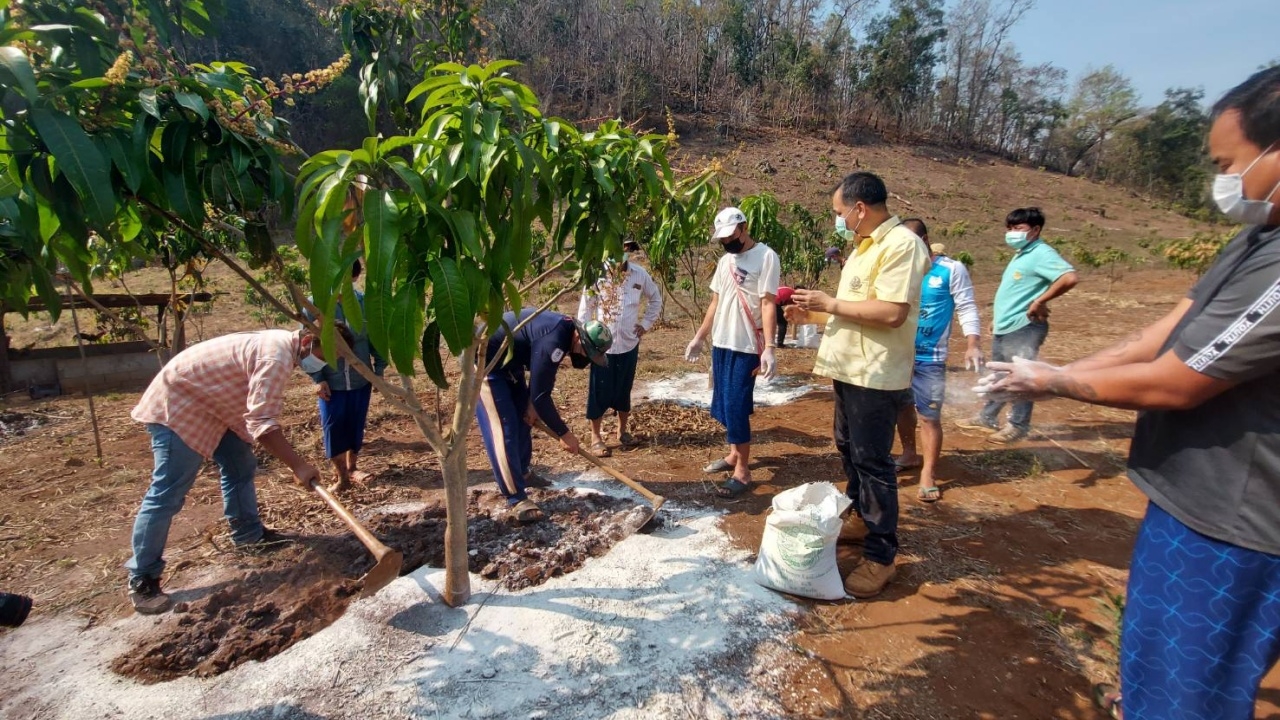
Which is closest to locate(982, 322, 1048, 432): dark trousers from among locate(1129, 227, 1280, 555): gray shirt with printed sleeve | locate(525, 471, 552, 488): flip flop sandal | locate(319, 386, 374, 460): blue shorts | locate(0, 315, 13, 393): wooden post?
locate(1129, 227, 1280, 555): gray shirt with printed sleeve

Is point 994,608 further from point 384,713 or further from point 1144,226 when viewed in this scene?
point 1144,226

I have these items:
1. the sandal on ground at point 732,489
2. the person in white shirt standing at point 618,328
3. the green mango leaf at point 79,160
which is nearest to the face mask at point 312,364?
the person in white shirt standing at point 618,328

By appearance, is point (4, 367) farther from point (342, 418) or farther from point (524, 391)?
point (524, 391)

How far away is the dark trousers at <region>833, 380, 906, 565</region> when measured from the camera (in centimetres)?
269

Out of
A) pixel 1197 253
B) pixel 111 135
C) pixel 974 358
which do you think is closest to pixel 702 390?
pixel 974 358

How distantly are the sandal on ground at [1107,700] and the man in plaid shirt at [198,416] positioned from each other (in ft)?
10.8

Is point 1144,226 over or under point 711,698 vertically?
over

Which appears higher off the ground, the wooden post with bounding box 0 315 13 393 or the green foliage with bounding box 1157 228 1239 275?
the green foliage with bounding box 1157 228 1239 275

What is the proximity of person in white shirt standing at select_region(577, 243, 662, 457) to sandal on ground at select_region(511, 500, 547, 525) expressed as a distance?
4.04 feet

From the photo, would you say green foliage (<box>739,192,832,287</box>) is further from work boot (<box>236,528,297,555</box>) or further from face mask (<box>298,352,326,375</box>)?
work boot (<box>236,528,297,555</box>)

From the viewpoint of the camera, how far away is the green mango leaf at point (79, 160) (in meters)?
1.30

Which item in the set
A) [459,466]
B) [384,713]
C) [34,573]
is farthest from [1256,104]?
[34,573]

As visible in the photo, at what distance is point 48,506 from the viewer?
380 cm

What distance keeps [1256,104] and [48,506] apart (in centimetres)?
574
